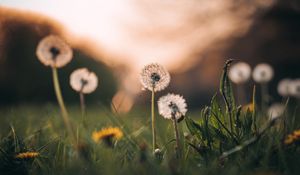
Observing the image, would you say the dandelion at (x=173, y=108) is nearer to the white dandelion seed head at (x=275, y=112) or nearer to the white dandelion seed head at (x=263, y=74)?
the white dandelion seed head at (x=275, y=112)

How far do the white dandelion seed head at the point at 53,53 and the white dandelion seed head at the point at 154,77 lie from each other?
0.35 m

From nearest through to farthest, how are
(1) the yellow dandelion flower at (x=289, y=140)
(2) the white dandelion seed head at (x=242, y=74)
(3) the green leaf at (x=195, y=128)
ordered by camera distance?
(1) the yellow dandelion flower at (x=289, y=140) < (3) the green leaf at (x=195, y=128) < (2) the white dandelion seed head at (x=242, y=74)

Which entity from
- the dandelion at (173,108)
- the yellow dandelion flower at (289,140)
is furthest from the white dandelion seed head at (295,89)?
the dandelion at (173,108)

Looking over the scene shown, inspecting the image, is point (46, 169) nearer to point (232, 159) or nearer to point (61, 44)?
point (61, 44)

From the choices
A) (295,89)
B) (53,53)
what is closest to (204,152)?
(53,53)

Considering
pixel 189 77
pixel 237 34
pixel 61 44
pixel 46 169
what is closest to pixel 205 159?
pixel 46 169

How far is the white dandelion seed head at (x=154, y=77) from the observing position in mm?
1593

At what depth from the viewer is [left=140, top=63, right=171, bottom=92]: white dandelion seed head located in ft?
5.23

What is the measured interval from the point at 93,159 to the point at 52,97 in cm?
1024

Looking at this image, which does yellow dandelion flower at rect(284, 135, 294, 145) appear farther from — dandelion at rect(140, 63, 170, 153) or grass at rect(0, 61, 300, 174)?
dandelion at rect(140, 63, 170, 153)

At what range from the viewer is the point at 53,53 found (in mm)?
1491

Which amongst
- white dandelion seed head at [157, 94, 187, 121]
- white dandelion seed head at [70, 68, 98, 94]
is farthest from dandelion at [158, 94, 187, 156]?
white dandelion seed head at [70, 68, 98, 94]

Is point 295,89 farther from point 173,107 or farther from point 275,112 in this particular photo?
point 173,107

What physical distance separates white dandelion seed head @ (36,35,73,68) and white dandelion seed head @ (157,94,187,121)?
46 centimetres
